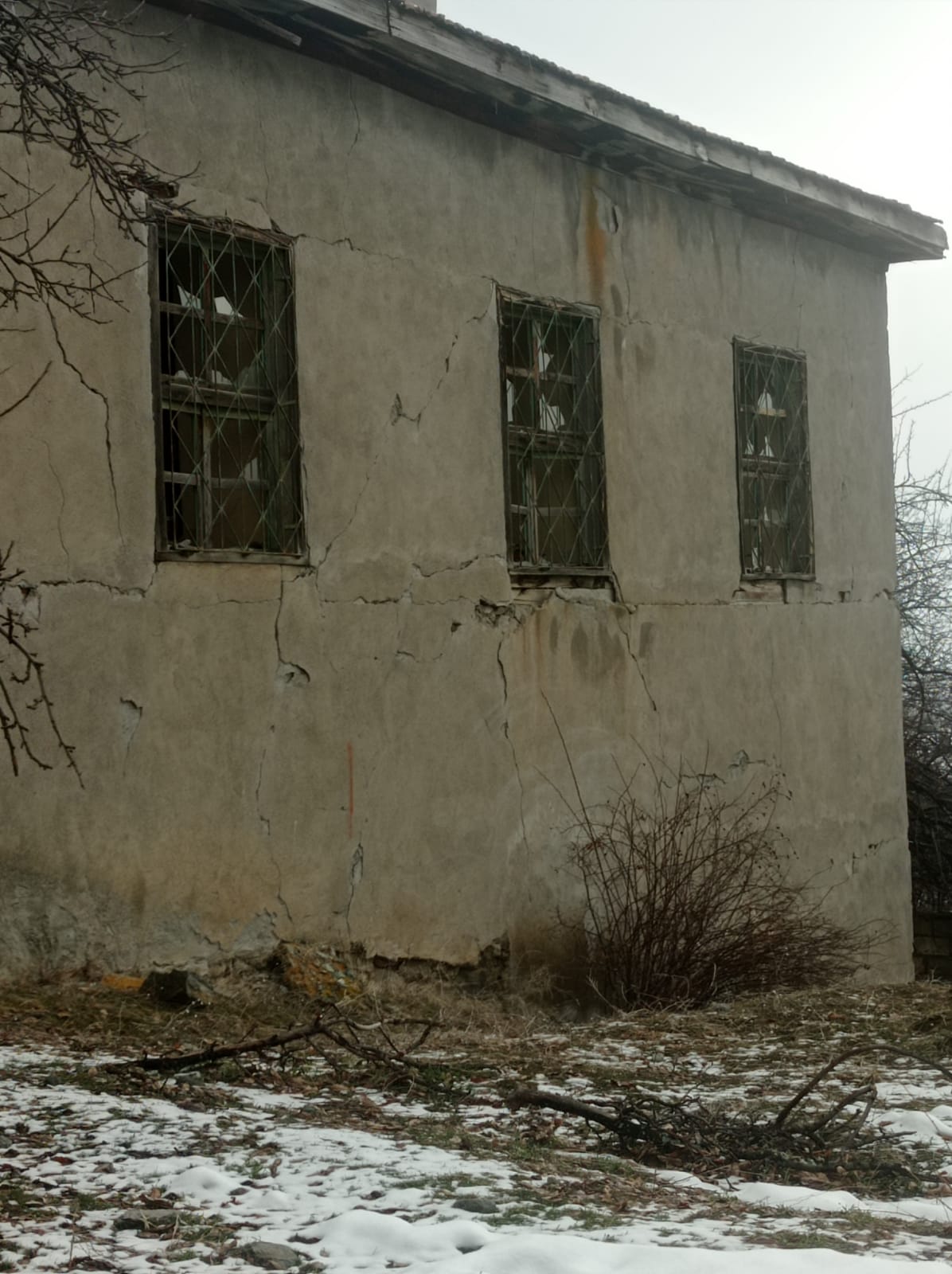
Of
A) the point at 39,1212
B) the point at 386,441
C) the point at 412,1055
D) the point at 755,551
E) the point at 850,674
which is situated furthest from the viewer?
the point at 850,674

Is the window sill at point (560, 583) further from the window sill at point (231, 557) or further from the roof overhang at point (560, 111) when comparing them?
the roof overhang at point (560, 111)

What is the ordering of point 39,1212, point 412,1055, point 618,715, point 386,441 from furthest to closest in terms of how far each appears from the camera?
point 618,715 → point 386,441 → point 412,1055 → point 39,1212

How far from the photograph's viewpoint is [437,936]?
23.8ft

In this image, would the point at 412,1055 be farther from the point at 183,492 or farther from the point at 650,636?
the point at 650,636

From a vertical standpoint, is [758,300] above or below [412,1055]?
above

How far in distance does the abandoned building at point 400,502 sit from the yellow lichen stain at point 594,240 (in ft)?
0.06

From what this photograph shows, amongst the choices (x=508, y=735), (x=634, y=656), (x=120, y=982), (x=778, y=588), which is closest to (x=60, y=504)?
(x=120, y=982)

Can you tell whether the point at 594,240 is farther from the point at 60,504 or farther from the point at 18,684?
the point at 18,684

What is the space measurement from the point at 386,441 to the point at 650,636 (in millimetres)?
2161

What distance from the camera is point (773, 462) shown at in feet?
32.2

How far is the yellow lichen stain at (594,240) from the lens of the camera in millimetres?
8414

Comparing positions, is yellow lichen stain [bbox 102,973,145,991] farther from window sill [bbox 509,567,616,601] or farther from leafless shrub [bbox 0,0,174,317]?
window sill [bbox 509,567,616,601]

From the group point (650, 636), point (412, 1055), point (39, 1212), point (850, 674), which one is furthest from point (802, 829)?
point (39, 1212)

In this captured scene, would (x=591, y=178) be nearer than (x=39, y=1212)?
No
